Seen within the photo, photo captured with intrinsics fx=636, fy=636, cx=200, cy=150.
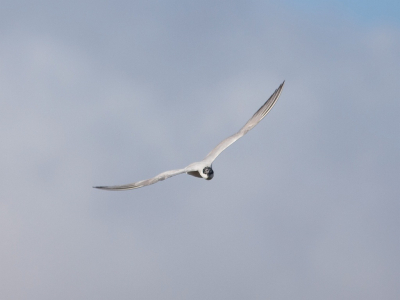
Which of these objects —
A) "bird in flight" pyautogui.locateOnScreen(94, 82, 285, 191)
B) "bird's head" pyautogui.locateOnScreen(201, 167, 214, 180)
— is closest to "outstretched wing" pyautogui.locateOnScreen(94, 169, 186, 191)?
"bird in flight" pyautogui.locateOnScreen(94, 82, 285, 191)

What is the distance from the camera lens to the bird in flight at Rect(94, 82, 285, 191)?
40.3 metres

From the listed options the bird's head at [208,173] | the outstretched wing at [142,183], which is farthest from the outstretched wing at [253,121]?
the outstretched wing at [142,183]

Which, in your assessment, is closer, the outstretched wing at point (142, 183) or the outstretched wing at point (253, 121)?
the outstretched wing at point (142, 183)

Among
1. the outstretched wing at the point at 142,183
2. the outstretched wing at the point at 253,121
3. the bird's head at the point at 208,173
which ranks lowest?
the bird's head at the point at 208,173

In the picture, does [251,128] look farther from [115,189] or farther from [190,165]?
[115,189]

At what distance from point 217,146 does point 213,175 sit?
4.41m

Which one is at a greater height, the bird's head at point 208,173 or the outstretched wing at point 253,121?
the outstretched wing at point 253,121

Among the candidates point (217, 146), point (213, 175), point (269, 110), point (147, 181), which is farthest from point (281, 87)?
point (147, 181)

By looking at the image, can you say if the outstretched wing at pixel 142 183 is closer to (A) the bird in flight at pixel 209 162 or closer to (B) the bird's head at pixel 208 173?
(A) the bird in flight at pixel 209 162

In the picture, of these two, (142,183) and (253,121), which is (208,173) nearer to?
(142,183)

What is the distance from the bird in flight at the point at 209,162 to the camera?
40.3 m

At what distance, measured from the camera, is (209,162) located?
4516 centimetres

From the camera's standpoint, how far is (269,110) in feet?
161

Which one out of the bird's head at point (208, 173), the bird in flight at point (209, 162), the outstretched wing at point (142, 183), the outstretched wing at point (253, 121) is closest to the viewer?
the outstretched wing at point (142, 183)
